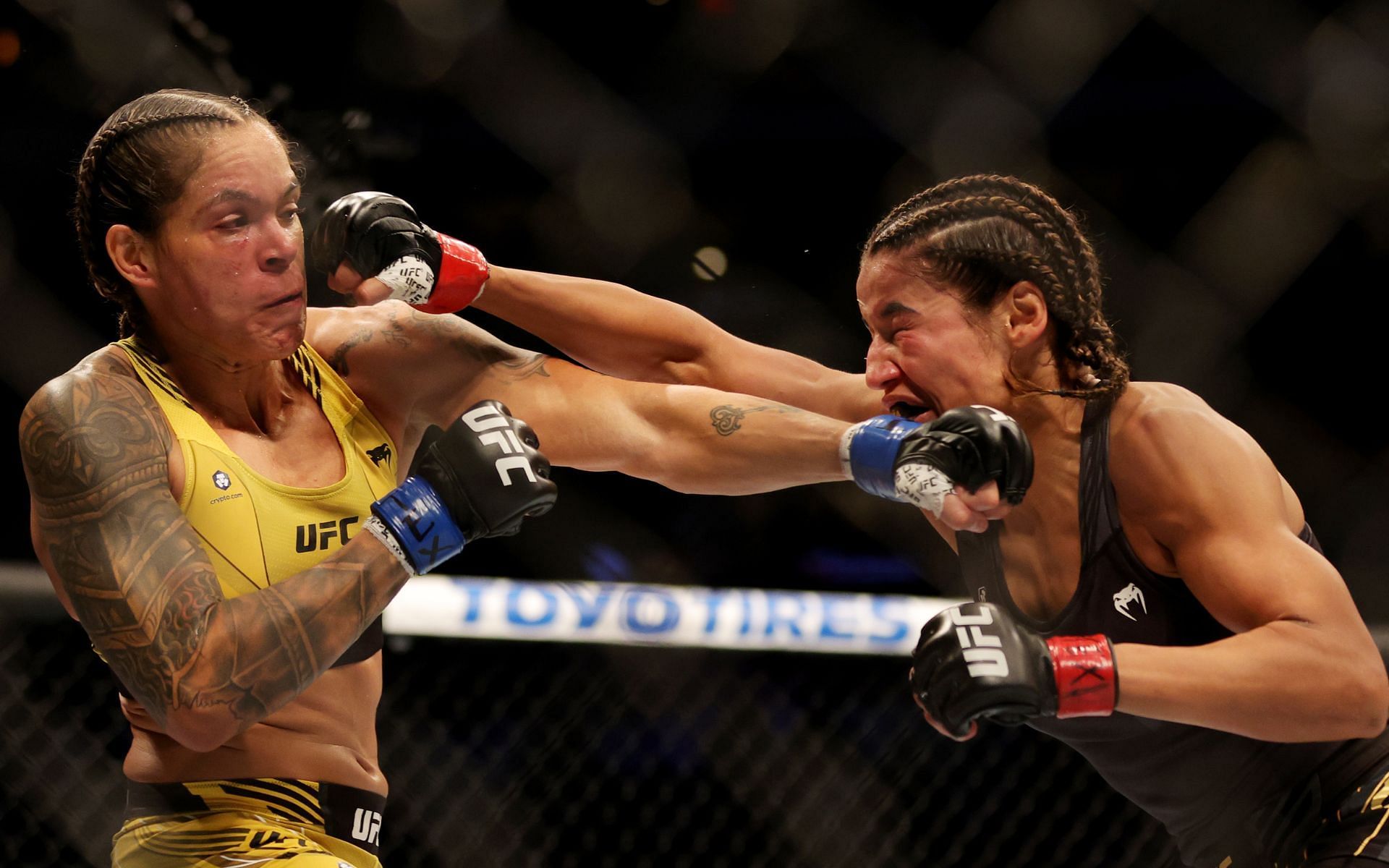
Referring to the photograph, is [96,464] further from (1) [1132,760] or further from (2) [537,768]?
(2) [537,768]

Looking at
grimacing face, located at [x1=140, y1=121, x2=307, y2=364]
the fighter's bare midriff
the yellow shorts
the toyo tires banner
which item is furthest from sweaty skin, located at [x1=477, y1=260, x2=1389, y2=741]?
the toyo tires banner

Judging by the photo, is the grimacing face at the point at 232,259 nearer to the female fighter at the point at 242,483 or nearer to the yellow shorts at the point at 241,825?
the female fighter at the point at 242,483

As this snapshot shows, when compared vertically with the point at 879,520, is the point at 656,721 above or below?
below

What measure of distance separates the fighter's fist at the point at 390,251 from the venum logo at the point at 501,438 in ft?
1.36

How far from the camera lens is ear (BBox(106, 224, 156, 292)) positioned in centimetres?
148

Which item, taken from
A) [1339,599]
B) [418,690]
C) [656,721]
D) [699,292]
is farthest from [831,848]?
[1339,599]

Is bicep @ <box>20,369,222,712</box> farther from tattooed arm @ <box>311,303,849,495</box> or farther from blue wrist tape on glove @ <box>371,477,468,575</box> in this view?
tattooed arm @ <box>311,303,849,495</box>

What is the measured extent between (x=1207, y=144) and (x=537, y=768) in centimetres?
266

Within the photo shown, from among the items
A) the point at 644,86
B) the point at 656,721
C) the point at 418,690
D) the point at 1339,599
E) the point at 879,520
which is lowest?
the point at 418,690

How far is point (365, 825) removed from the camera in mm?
1507

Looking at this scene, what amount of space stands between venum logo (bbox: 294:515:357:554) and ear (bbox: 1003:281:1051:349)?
890 mm

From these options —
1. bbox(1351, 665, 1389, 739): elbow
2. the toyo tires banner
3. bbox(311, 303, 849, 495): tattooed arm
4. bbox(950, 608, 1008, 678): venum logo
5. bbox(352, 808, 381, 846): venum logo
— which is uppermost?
bbox(1351, 665, 1389, 739): elbow

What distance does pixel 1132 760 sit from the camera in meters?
1.65

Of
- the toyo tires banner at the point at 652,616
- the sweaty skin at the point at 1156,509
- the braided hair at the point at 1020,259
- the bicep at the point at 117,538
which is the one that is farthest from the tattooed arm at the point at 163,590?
the toyo tires banner at the point at 652,616
